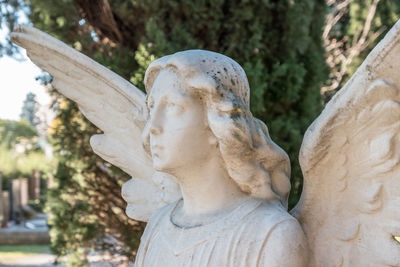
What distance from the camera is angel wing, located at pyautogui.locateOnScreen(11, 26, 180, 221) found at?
227cm

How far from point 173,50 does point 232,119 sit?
2127 mm

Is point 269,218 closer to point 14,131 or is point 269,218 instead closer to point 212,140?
point 212,140

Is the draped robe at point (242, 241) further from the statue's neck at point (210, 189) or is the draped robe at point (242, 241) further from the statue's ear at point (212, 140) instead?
the statue's ear at point (212, 140)

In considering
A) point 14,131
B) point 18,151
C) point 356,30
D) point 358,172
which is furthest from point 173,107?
point 14,131

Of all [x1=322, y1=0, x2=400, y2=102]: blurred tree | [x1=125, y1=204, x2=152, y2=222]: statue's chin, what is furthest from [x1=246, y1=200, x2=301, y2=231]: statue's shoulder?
[x1=322, y1=0, x2=400, y2=102]: blurred tree

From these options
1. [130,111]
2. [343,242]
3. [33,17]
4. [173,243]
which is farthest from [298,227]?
[33,17]

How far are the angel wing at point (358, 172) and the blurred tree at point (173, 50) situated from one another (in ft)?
6.05

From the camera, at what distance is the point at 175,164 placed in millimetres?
1756

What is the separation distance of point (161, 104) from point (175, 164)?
0.23 m

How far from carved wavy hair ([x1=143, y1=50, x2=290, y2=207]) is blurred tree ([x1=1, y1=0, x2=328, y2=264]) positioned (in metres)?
1.74

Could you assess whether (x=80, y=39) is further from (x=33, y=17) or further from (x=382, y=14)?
(x=382, y=14)

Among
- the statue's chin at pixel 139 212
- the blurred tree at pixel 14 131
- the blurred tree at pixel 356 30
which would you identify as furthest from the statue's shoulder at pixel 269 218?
the blurred tree at pixel 14 131

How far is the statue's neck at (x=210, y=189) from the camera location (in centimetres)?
182

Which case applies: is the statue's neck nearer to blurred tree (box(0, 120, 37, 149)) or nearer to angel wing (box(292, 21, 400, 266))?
angel wing (box(292, 21, 400, 266))
